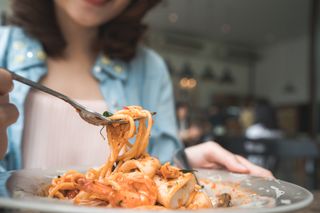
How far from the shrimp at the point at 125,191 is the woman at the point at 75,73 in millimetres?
738

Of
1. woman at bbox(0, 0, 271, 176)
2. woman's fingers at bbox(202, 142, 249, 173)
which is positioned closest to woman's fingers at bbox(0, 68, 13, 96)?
woman's fingers at bbox(202, 142, 249, 173)

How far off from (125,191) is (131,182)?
0.13 ft

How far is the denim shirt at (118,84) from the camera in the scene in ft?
4.00

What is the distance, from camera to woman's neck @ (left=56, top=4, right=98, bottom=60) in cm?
146

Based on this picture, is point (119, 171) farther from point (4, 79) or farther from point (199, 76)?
point (199, 76)

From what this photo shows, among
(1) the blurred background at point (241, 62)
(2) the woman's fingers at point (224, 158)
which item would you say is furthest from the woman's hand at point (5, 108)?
(1) the blurred background at point (241, 62)

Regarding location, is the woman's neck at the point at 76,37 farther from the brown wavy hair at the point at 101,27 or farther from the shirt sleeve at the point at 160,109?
the shirt sleeve at the point at 160,109

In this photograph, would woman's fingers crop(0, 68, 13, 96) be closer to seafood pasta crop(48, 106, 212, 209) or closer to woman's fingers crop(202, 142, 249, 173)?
seafood pasta crop(48, 106, 212, 209)

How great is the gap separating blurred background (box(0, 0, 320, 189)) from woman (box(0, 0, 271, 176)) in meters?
3.42

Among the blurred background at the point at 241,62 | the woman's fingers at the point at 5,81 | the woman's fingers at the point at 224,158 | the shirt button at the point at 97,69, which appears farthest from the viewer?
the blurred background at the point at 241,62

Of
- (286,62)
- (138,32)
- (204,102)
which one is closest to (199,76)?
(204,102)

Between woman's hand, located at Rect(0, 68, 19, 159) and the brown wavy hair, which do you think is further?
the brown wavy hair

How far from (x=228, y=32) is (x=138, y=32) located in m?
8.11

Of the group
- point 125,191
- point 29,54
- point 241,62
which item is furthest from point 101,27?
point 241,62
